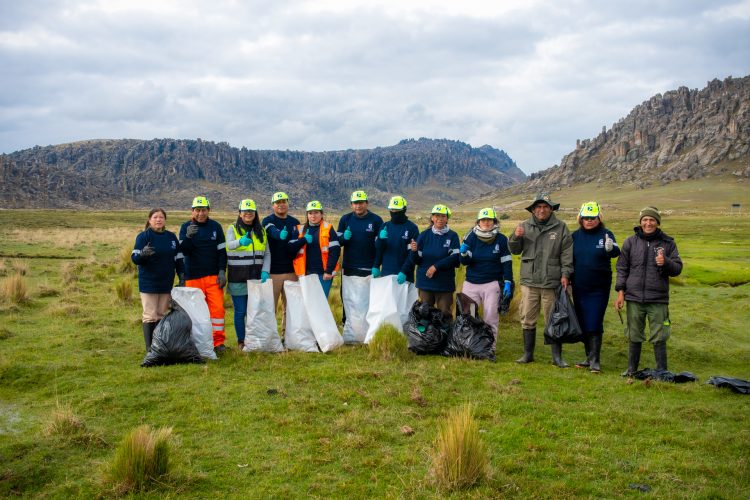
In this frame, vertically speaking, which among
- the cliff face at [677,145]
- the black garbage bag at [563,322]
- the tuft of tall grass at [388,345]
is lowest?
the tuft of tall grass at [388,345]

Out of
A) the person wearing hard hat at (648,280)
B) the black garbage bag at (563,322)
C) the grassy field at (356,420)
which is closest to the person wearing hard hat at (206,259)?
the grassy field at (356,420)

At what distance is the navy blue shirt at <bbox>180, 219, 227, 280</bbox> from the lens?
29.4 feet

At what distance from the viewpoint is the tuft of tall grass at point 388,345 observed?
28.4 ft

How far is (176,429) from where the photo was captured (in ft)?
19.7

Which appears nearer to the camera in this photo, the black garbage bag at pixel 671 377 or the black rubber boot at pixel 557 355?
the black garbage bag at pixel 671 377

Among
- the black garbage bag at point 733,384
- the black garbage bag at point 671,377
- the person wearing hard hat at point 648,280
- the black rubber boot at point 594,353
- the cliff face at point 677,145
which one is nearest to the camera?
the black garbage bag at point 733,384

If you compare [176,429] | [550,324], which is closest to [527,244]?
[550,324]

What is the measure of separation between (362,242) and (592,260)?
3.82 m

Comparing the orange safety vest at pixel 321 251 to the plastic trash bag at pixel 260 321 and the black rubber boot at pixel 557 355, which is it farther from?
the black rubber boot at pixel 557 355

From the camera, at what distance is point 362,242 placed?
10023 millimetres

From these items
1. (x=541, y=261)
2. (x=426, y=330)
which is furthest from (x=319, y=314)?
(x=541, y=261)

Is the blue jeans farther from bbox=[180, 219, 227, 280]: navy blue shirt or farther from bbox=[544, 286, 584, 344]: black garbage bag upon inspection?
bbox=[544, 286, 584, 344]: black garbage bag

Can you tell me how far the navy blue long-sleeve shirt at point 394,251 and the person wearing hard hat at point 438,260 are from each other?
220mm

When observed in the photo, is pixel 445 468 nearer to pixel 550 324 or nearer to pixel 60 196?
pixel 550 324
